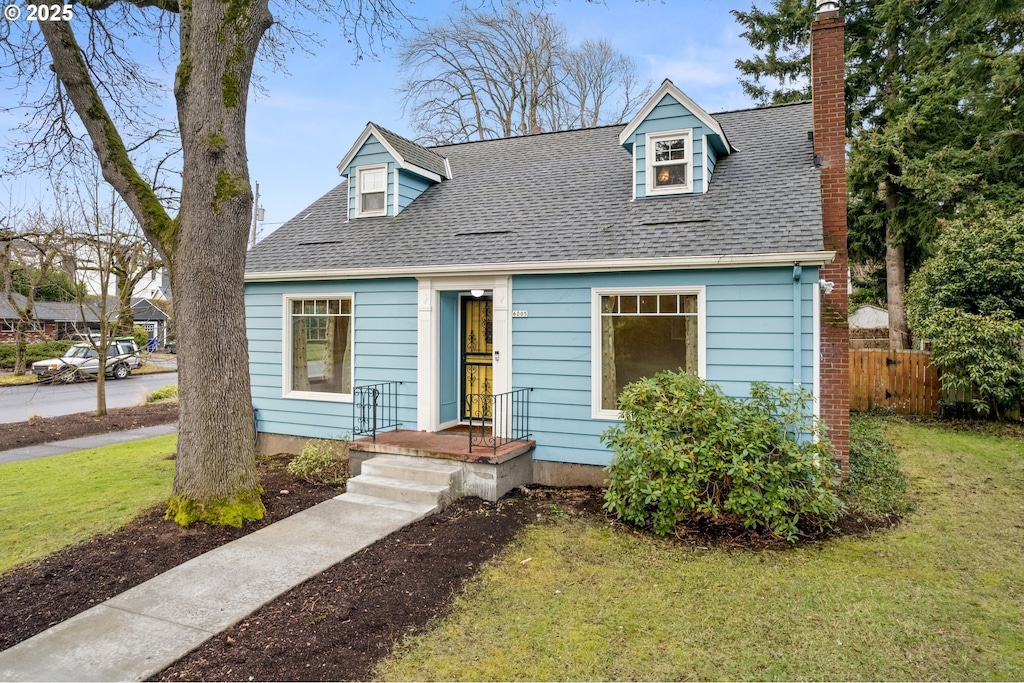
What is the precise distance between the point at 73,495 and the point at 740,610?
7.47 m

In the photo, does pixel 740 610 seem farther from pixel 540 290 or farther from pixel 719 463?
pixel 540 290

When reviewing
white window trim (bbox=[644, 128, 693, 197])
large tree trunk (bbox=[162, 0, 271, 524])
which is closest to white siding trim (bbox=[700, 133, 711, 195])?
white window trim (bbox=[644, 128, 693, 197])

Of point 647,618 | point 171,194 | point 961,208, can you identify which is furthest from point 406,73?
point 647,618

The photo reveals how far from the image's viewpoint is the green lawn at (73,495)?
5.36m

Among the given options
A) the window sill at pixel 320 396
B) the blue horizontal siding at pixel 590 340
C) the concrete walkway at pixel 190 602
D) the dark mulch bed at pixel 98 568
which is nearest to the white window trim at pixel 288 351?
the window sill at pixel 320 396

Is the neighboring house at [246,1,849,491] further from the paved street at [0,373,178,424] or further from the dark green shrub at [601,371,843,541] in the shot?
the paved street at [0,373,178,424]

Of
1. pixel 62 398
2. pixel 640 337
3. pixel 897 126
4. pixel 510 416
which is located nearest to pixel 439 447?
pixel 510 416

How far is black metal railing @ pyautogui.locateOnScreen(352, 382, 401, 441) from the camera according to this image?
26.3 feet

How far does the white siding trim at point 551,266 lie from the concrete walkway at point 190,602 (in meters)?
3.14

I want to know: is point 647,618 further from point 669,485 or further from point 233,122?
point 233,122

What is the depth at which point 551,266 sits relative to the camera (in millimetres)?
6996

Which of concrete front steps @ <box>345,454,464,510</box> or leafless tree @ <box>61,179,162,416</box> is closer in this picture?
concrete front steps @ <box>345,454,464,510</box>

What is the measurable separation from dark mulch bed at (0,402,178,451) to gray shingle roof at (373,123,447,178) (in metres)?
8.70

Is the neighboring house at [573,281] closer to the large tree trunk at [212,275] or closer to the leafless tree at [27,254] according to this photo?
the large tree trunk at [212,275]
